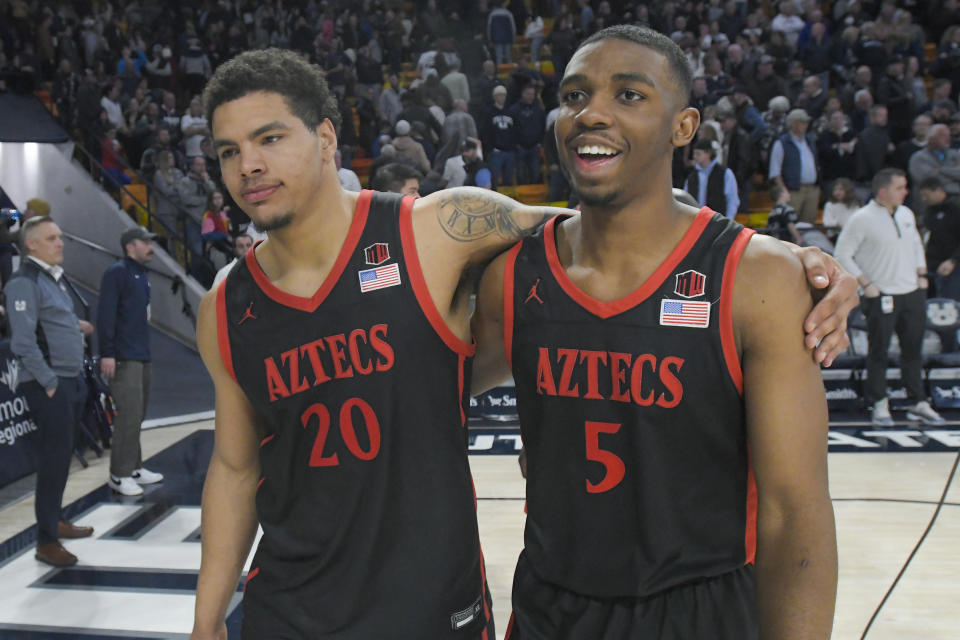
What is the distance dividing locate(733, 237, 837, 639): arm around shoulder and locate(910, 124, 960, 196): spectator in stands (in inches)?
344

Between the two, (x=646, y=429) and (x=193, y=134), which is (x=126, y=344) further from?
(x=193, y=134)

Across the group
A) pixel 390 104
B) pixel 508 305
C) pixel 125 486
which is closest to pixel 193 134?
pixel 390 104

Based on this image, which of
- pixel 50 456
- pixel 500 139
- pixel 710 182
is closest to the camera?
pixel 50 456

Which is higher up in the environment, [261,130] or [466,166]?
[466,166]

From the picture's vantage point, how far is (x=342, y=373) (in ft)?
6.41

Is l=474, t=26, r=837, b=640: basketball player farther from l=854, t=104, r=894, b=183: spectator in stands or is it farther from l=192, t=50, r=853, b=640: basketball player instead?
l=854, t=104, r=894, b=183: spectator in stands

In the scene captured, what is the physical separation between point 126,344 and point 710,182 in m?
5.72

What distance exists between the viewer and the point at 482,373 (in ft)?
7.11

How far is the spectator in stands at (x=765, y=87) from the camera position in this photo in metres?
11.4

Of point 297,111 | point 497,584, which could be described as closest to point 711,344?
point 297,111

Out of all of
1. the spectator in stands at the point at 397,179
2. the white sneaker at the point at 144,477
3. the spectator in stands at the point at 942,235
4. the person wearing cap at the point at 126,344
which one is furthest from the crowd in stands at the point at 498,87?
the white sneaker at the point at 144,477

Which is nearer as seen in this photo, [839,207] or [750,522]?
[750,522]

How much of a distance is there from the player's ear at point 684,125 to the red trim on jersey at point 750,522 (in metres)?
0.62

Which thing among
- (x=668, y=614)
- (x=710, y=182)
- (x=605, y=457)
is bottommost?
(x=668, y=614)
